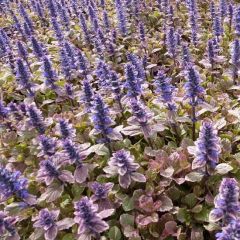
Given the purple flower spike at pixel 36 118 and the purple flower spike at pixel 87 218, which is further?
the purple flower spike at pixel 36 118

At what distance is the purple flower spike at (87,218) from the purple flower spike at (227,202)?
1.14 meters

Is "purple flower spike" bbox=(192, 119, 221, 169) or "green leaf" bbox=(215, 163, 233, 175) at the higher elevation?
A: "purple flower spike" bbox=(192, 119, 221, 169)

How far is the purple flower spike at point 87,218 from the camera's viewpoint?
150 inches

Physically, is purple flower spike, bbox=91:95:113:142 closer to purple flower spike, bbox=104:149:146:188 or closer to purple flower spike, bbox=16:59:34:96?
purple flower spike, bbox=104:149:146:188

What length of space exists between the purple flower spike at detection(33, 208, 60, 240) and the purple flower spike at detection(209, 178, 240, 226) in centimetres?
171

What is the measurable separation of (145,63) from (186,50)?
0.83m

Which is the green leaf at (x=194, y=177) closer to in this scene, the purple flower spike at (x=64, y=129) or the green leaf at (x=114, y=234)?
the green leaf at (x=114, y=234)

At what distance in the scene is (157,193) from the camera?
500 centimetres

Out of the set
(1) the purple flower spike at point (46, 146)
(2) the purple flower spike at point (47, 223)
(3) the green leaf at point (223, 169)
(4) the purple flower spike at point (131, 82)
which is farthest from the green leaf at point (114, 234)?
(4) the purple flower spike at point (131, 82)

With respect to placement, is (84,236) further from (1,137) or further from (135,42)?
(135,42)

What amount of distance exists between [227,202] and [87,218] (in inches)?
53.3

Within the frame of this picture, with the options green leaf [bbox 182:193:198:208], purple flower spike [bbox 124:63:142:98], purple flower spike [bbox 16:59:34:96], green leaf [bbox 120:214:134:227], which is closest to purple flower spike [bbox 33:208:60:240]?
green leaf [bbox 120:214:134:227]

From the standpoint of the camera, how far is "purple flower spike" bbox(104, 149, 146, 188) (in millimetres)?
4539

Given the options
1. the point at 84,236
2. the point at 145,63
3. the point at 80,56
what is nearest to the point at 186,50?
the point at 145,63
